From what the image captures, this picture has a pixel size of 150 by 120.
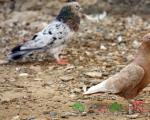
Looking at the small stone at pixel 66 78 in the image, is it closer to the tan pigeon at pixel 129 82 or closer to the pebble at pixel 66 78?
the pebble at pixel 66 78

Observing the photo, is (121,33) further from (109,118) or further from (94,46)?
(109,118)

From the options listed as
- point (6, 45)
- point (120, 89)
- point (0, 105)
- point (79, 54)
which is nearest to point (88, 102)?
point (120, 89)

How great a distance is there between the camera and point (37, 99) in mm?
6422

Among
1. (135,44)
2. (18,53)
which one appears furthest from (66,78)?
(135,44)

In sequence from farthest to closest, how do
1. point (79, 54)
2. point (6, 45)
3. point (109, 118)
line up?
point (6, 45), point (79, 54), point (109, 118)

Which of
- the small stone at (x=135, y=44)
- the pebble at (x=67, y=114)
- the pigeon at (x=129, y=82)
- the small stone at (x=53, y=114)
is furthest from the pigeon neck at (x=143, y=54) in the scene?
the small stone at (x=135, y=44)

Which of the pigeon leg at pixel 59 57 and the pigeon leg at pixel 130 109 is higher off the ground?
the pigeon leg at pixel 130 109

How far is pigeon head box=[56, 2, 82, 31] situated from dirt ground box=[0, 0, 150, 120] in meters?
0.52

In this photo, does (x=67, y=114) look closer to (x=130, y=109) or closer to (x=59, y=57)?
(x=130, y=109)

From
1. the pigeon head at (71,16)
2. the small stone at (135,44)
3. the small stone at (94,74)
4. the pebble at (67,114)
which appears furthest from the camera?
the small stone at (135,44)

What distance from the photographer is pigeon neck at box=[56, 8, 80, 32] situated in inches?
336

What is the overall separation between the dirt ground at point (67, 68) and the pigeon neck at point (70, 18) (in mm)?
492

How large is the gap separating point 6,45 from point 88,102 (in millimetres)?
3658

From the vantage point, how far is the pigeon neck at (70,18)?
8.52 metres
